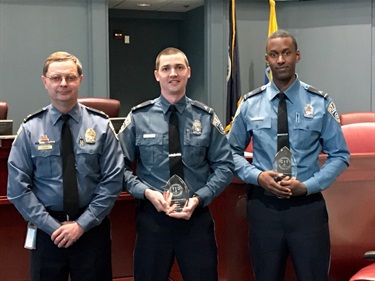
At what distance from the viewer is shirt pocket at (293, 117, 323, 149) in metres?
2.36

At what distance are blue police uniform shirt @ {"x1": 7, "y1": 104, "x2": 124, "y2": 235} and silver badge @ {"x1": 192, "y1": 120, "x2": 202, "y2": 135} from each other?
0.34 meters

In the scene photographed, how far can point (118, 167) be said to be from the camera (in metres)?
2.25

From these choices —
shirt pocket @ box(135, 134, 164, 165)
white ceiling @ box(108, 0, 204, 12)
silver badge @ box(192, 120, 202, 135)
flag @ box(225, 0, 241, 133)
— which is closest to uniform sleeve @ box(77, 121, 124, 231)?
shirt pocket @ box(135, 134, 164, 165)

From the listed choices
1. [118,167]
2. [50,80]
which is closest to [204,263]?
[118,167]

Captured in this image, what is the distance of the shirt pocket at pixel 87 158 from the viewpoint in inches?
87.0

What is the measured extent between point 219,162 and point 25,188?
832 mm

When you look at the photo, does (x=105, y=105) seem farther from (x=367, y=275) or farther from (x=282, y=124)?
Result: (x=367, y=275)

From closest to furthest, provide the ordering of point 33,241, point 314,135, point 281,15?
point 33,241 < point 314,135 < point 281,15

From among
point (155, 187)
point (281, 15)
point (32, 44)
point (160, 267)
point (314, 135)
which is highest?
point (281, 15)

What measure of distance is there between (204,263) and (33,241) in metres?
0.72

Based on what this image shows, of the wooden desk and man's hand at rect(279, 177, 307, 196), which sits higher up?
man's hand at rect(279, 177, 307, 196)

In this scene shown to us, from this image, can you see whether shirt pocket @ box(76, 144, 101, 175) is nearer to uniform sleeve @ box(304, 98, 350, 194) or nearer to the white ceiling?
uniform sleeve @ box(304, 98, 350, 194)

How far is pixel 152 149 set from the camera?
2309 mm

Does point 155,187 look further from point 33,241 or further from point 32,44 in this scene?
point 32,44
